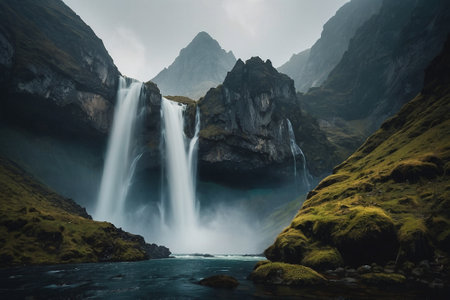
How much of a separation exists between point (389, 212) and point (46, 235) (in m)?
72.5

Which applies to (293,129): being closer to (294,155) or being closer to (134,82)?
(294,155)

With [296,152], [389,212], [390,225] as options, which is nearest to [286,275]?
[390,225]

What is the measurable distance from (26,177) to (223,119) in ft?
264

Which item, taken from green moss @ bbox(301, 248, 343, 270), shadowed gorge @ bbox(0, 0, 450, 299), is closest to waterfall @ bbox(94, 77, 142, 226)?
shadowed gorge @ bbox(0, 0, 450, 299)

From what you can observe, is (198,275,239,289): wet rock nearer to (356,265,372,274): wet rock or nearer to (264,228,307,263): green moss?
(356,265,372,274): wet rock

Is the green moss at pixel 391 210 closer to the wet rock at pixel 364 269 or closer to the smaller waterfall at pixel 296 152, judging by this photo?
the wet rock at pixel 364 269

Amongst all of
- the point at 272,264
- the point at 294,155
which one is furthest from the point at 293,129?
the point at 272,264

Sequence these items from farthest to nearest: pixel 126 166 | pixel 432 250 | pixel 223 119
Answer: pixel 223 119, pixel 126 166, pixel 432 250

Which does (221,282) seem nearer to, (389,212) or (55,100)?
(389,212)

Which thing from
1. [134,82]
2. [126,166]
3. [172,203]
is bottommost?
[172,203]

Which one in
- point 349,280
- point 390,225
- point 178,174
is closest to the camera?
point 349,280

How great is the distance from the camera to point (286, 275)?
27.5 m

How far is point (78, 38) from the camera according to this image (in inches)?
5266

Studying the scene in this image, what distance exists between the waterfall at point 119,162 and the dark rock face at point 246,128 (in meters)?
31.7
